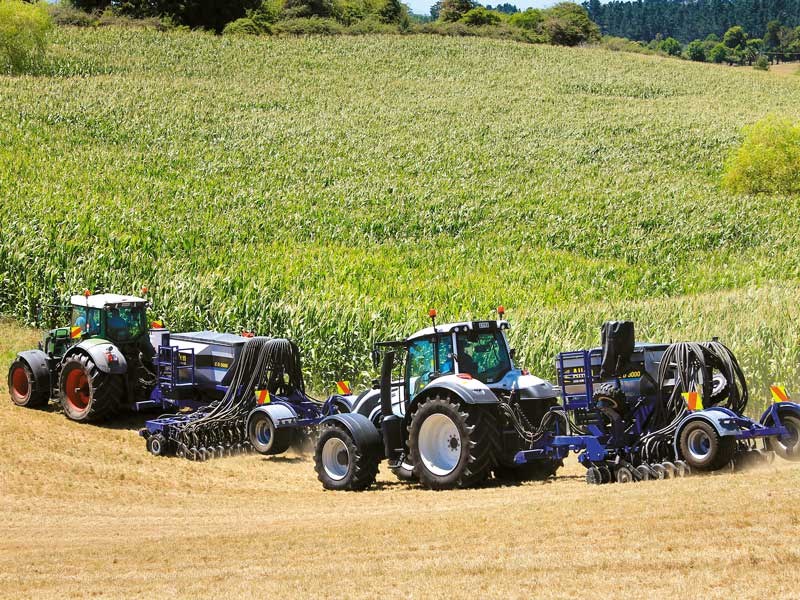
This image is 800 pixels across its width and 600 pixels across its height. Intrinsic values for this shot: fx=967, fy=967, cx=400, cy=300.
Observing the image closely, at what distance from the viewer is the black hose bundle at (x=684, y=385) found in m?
10.7

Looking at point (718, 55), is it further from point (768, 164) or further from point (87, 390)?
point (87, 390)

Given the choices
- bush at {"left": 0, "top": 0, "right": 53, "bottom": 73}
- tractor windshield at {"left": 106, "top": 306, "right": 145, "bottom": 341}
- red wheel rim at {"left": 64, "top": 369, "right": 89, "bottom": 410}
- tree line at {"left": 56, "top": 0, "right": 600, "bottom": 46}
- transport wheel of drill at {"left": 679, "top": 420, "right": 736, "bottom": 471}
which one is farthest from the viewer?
tree line at {"left": 56, "top": 0, "right": 600, "bottom": 46}

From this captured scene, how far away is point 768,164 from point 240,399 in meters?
34.6

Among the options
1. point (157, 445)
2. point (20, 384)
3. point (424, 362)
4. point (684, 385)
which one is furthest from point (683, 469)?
point (20, 384)

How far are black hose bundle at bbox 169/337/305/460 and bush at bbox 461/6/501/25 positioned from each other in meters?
92.5

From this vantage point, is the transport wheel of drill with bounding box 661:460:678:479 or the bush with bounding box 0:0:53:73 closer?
the transport wheel of drill with bounding box 661:460:678:479

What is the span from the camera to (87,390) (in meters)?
16.7

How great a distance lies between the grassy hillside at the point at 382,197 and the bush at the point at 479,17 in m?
26.8

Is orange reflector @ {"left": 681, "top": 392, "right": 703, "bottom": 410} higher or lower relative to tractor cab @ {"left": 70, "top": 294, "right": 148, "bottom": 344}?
lower

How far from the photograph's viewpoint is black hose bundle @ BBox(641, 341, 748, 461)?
10.7 metres

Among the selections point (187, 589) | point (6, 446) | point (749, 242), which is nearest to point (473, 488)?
point (187, 589)

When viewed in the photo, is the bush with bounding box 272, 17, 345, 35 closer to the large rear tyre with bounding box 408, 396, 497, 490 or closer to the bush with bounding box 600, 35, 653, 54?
the bush with bounding box 600, 35, 653, 54

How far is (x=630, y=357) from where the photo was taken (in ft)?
37.3

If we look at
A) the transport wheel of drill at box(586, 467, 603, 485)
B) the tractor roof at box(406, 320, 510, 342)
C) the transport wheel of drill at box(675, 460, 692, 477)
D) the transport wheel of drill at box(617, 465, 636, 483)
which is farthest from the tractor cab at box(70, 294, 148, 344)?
the transport wheel of drill at box(675, 460, 692, 477)
